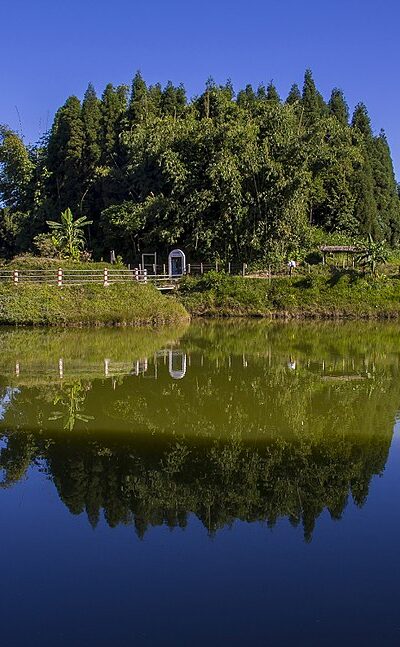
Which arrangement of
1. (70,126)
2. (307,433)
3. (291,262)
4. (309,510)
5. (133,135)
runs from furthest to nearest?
1. (70,126)
2. (133,135)
3. (291,262)
4. (307,433)
5. (309,510)

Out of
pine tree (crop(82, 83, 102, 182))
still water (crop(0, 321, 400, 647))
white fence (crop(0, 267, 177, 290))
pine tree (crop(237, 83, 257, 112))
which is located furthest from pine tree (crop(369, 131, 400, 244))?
still water (crop(0, 321, 400, 647))

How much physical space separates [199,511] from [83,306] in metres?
21.9

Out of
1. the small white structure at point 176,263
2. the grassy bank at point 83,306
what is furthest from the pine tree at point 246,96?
the grassy bank at point 83,306

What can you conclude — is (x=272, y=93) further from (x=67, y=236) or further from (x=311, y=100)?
(x=67, y=236)

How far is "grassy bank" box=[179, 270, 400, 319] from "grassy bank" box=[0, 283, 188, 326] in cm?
468

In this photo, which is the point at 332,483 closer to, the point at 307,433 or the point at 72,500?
the point at 307,433

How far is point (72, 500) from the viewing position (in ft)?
23.7

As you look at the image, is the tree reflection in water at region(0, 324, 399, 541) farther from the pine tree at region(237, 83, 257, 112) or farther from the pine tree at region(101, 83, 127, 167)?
the pine tree at region(237, 83, 257, 112)

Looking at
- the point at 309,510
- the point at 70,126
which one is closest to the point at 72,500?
the point at 309,510

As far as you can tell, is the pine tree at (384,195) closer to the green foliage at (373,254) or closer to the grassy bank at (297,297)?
the green foliage at (373,254)

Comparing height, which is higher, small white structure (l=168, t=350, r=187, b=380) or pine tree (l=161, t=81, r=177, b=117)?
pine tree (l=161, t=81, r=177, b=117)

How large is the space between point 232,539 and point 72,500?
1.97 meters

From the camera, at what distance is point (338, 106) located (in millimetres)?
57188

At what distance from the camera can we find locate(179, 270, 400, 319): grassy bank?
33531mm
